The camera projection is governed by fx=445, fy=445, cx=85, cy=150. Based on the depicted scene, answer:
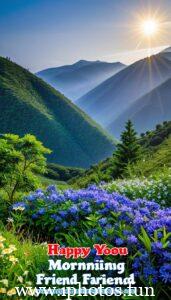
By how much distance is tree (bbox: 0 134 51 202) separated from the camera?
1164cm

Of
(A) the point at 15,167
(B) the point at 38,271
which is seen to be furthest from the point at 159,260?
(A) the point at 15,167

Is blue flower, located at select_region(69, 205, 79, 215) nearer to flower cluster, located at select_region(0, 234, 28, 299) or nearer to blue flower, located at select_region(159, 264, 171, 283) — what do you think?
flower cluster, located at select_region(0, 234, 28, 299)

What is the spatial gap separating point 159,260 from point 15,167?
7391 mm

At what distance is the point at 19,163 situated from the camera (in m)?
12.0

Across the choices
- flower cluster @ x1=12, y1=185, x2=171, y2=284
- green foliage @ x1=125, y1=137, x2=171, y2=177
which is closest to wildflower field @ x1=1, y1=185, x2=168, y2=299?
flower cluster @ x1=12, y1=185, x2=171, y2=284

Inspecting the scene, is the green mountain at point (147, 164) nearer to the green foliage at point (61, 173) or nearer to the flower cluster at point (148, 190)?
the flower cluster at point (148, 190)

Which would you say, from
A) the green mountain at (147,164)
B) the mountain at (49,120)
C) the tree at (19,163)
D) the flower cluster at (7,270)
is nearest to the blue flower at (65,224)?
the flower cluster at (7,270)

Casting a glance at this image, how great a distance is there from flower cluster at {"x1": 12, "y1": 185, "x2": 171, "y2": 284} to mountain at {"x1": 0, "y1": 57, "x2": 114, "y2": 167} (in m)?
150

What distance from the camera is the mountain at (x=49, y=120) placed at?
161625mm

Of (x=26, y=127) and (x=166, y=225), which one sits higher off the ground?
(x=26, y=127)

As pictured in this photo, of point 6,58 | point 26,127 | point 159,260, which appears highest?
point 6,58

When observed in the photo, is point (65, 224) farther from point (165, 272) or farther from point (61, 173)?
point (61, 173)

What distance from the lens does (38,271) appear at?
5551 millimetres

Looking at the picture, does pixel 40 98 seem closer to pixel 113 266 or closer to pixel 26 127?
pixel 26 127
